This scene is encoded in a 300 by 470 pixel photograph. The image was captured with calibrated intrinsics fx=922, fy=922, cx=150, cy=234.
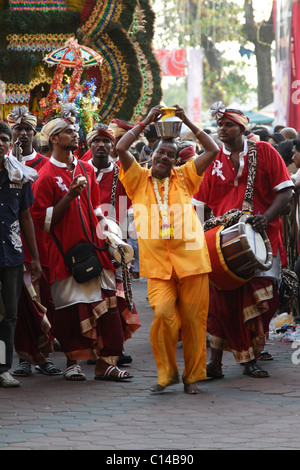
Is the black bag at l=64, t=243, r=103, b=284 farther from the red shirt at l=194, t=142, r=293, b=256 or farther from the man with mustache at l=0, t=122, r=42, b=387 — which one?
the red shirt at l=194, t=142, r=293, b=256

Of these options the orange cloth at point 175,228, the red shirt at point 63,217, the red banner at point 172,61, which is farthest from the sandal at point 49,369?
the red banner at point 172,61

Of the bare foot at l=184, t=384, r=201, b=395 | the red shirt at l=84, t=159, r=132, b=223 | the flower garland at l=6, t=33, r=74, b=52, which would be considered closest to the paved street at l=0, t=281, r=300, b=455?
the bare foot at l=184, t=384, r=201, b=395

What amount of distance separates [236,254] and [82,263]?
1254 millimetres

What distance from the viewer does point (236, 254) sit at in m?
7.19

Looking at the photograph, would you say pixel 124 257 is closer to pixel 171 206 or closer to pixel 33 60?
pixel 171 206

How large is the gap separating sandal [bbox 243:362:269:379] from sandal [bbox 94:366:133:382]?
3.16 ft

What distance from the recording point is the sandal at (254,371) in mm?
7449

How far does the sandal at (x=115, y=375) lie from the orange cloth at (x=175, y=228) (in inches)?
39.0

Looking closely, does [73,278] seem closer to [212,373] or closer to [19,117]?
[212,373]

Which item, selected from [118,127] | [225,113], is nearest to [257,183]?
[225,113]

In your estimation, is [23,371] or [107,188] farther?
[107,188]

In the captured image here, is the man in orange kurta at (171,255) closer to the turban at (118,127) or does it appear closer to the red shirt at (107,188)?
the red shirt at (107,188)

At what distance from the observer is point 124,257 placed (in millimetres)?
7672
